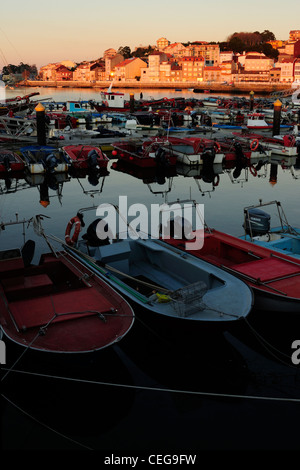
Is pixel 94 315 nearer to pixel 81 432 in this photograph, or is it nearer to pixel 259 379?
Answer: pixel 81 432

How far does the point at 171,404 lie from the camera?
326 inches

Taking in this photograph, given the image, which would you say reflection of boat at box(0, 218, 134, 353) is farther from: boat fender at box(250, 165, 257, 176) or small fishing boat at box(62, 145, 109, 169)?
boat fender at box(250, 165, 257, 176)

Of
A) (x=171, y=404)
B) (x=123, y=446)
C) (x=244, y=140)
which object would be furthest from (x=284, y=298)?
(x=244, y=140)

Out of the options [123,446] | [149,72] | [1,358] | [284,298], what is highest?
[149,72]

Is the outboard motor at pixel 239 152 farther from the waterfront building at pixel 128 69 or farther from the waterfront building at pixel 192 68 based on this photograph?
the waterfront building at pixel 128 69

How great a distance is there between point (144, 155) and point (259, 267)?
20.8 meters

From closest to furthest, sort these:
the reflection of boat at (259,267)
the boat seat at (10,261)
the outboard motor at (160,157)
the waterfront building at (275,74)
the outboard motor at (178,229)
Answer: the reflection of boat at (259,267) → the boat seat at (10,261) → the outboard motor at (178,229) → the outboard motor at (160,157) → the waterfront building at (275,74)

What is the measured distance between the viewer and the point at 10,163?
28.7 meters

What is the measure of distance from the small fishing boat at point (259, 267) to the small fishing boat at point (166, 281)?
370 mm

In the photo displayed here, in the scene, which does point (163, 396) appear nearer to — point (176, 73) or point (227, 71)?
point (227, 71)

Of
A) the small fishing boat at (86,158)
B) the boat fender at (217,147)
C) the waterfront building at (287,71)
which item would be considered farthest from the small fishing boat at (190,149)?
the waterfront building at (287,71)

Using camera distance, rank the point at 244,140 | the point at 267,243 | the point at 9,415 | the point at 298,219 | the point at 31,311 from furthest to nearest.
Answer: the point at 244,140 → the point at 298,219 → the point at 267,243 → the point at 31,311 → the point at 9,415

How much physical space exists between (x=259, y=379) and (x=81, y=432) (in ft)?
11.2

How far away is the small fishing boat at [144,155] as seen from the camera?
30531mm
